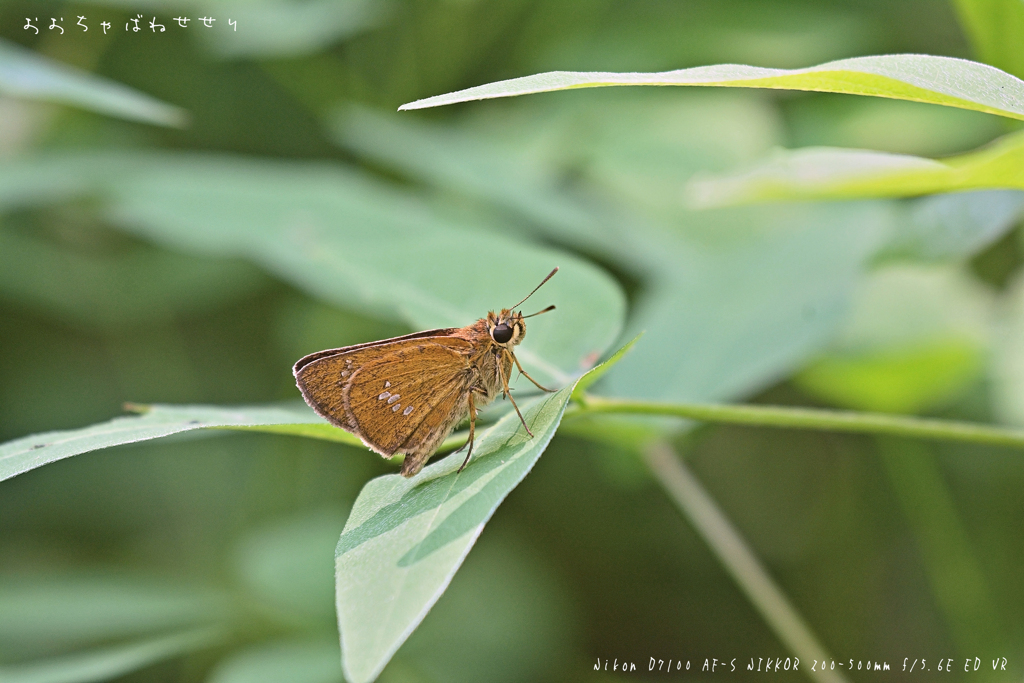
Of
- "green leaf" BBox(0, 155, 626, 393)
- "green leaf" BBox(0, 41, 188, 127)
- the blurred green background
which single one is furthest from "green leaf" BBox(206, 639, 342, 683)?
"green leaf" BBox(0, 41, 188, 127)

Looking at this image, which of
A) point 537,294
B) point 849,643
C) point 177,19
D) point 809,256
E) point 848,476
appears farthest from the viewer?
point 177,19

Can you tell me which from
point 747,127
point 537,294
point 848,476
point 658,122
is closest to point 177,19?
point 658,122

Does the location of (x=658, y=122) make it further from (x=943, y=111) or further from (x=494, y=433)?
(x=494, y=433)

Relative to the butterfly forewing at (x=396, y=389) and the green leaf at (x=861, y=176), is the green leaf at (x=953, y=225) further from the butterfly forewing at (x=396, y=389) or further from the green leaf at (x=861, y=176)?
the butterfly forewing at (x=396, y=389)

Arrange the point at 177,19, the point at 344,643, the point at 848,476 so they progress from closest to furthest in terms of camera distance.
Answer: the point at 344,643, the point at 848,476, the point at 177,19

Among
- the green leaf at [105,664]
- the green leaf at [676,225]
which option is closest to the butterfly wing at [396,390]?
the green leaf at [676,225]

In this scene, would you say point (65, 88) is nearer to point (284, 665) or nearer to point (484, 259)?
point (484, 259)
